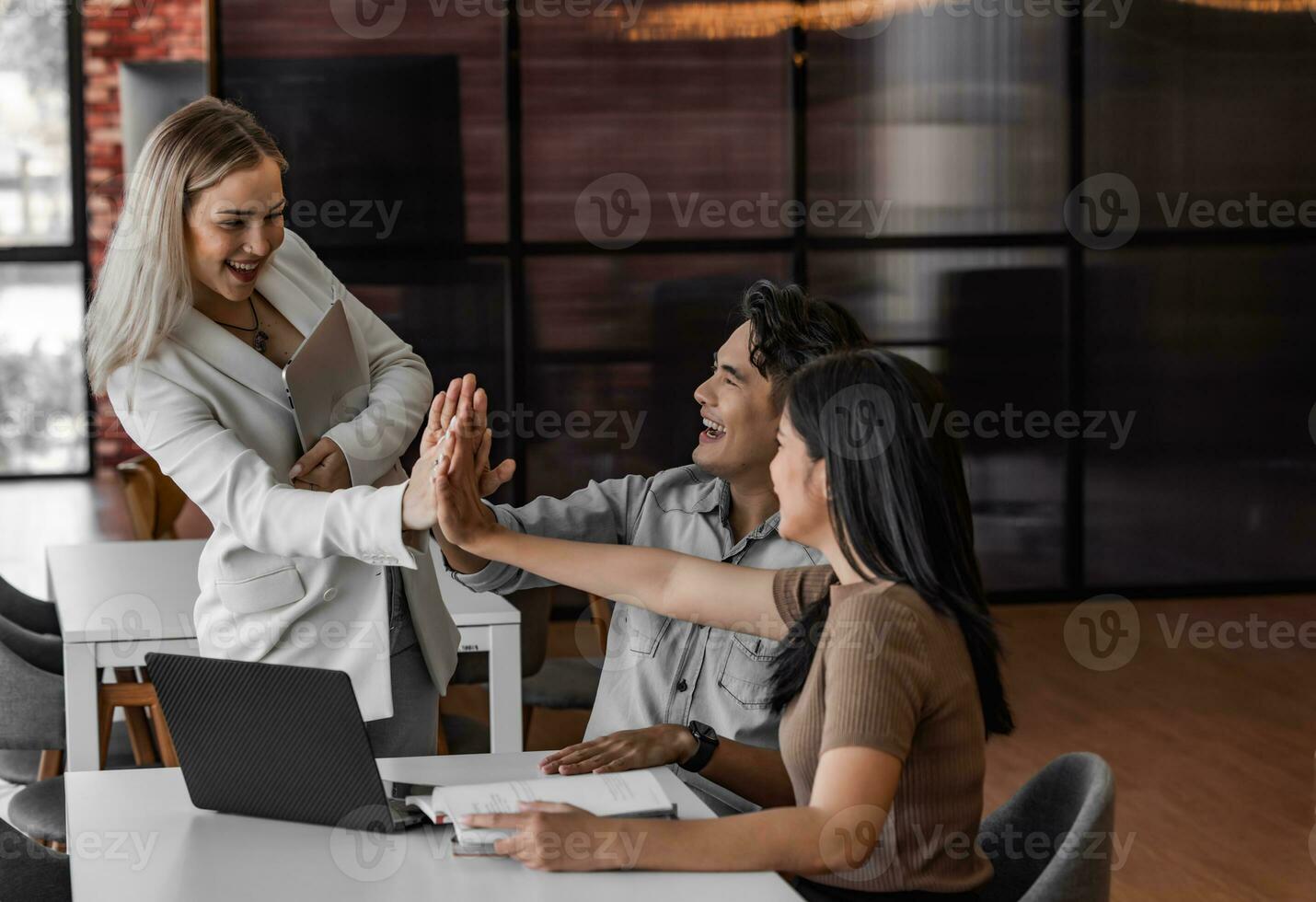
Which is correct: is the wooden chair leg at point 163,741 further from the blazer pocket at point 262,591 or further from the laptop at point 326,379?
the laptop at point 326,379

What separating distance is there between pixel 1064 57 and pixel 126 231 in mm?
4346

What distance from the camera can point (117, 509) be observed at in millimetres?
7668

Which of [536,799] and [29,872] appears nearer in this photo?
[536,799]

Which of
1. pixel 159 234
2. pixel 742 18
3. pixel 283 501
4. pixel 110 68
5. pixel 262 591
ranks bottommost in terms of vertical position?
pixel 262 591

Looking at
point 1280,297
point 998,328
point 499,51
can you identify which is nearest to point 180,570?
point 499,51

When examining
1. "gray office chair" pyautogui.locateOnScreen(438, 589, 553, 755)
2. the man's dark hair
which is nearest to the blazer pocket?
the man's dark hair

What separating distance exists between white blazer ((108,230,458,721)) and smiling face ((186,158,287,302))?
0.26 feet

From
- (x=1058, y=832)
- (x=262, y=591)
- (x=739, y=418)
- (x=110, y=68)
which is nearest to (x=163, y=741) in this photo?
(x=262, y=591)

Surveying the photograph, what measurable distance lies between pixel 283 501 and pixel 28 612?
2.03 metres

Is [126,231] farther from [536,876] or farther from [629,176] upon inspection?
[629,176]

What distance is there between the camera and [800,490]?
1613 millimetres

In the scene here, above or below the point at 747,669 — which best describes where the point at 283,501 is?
above

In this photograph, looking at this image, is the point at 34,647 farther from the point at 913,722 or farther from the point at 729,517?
the point at 913,722

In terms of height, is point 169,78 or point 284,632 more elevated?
point 169,78
